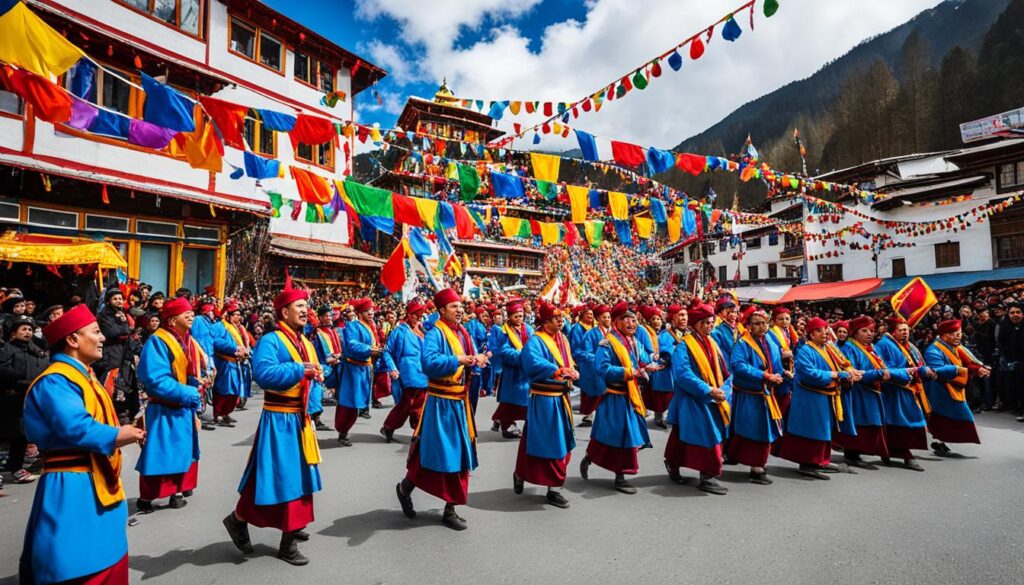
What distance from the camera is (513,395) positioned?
7883mm

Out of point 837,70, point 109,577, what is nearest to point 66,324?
point 109,577

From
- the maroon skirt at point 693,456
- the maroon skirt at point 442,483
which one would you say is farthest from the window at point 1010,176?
the maroon skirt at point 442,483

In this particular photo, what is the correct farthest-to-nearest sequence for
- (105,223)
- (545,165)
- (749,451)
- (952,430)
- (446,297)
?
1. (105,223)
2. (545,165)
3. (952,430)
4. (749,451)
5. (446,297)

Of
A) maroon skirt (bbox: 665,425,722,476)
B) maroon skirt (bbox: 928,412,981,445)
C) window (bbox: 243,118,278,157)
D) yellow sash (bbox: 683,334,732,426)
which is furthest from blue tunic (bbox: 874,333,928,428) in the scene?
window (bbox: 243,118,278,157)

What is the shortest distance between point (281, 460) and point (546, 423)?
2.37m

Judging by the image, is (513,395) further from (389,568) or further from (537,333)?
(389,568)

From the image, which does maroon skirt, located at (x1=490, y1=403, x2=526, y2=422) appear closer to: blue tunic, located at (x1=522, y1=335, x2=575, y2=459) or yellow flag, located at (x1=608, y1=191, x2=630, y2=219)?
blue tunic, located at (x1=522, y1=335, x2=575, y2=459)

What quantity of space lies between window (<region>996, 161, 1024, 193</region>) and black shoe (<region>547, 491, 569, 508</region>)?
26.6 m

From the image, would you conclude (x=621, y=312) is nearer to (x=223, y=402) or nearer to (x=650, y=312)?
(x=650, y=312)

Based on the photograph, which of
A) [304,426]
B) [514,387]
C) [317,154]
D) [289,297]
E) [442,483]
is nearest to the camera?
[304,426]

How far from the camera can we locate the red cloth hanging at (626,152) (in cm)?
962

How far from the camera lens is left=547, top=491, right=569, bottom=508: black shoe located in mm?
4863

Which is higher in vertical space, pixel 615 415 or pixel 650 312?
pixel 650 312

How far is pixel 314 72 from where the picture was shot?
19.5m
